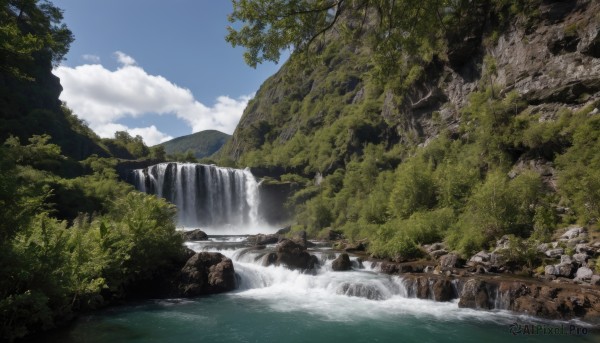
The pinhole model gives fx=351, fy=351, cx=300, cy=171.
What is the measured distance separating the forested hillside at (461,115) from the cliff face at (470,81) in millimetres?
135

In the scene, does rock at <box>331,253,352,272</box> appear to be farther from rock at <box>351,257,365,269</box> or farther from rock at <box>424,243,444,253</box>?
rock at <box>424,243,444,253</box>

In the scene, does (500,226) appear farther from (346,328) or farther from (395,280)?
(346,328)

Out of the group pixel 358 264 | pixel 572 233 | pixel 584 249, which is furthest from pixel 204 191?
pixel 584 249

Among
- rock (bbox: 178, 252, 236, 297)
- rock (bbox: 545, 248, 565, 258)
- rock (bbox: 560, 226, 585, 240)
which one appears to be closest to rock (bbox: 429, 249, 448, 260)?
rock (bbox: 545, 248, 565, 258)

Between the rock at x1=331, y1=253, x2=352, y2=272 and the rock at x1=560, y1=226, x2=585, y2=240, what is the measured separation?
12.6m

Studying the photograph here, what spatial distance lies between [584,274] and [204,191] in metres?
51.8

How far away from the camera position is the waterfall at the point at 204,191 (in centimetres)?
5591

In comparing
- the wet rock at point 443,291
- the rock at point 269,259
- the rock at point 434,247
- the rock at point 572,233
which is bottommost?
the wet rock at point 443,291

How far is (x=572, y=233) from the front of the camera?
19922 mm

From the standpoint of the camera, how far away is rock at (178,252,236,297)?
1880 centimetres

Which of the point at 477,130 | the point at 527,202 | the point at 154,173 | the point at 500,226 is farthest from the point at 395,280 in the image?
the point at 154,173

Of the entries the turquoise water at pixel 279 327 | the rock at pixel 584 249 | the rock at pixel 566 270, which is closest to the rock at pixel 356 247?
the turquoise water at pixel 279 327

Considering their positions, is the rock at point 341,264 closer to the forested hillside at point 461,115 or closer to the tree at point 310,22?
the forested hillside at point 461,115

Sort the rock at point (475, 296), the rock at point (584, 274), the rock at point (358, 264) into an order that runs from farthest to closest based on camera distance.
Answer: the rock at point (358, 264) → the rock at point (584, 274) → the rock at point (475, 296)
